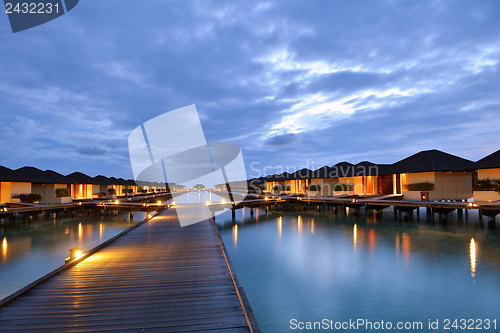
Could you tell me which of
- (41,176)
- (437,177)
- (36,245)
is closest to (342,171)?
(437,177)

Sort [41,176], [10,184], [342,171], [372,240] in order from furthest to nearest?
[342,171] < [41,176] < [10,184] < [372,240]

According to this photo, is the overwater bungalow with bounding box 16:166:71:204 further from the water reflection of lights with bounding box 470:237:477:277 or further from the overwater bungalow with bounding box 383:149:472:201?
the overwater bungalow with bounding box 383:149:472:201

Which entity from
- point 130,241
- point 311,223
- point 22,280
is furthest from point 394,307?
point 311,223

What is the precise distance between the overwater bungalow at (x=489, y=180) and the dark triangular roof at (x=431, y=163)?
3.21 m

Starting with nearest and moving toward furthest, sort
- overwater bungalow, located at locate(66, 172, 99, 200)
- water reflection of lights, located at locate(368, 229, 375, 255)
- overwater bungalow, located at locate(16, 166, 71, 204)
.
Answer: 1. water reflection of lights, located at locate(368, 229, 375, 255)
2. overwater bungalow, located at locate(16, 166, 71, 204)
3. overwater bungalow, located at locate(66, 172, 99, 200)

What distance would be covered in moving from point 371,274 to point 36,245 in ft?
57.9

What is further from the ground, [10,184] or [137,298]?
[10,184]

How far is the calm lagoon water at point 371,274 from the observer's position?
23.0 ft

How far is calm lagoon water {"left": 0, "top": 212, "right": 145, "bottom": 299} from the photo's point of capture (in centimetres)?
965

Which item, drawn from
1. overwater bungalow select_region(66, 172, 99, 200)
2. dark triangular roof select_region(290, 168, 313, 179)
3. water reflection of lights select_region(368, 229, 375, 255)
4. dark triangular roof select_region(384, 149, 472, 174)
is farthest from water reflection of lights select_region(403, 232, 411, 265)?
overwater bungalow select_region(66, 172, 99, 200)

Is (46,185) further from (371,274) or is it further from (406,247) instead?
(406,247)

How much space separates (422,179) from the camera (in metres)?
24.2

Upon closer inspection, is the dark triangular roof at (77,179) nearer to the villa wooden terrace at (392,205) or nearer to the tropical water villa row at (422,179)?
the villa wooden terrace at (392,205)

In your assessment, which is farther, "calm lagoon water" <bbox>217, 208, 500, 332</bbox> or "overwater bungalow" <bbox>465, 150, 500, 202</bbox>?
"overwater bungalow" <bbox>465, 150, 500, 202</bbox>
